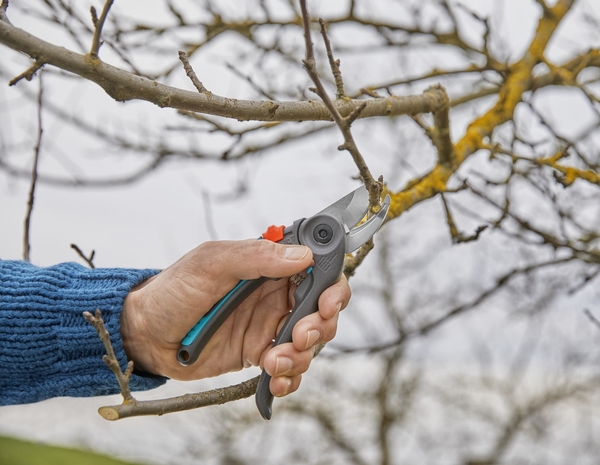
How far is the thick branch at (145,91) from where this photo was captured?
2.40 feet

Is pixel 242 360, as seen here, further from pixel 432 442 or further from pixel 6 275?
pixel 432 442

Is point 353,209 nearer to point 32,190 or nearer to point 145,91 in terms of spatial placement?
point 145,91

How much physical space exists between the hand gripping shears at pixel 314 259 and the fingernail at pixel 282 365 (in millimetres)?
28

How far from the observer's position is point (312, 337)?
1.19 metres

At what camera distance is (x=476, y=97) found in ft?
9.11

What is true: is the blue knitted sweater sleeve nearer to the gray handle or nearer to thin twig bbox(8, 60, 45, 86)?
the gray handle

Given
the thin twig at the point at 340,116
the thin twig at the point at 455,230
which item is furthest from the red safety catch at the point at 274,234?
the thin twig at the point at 455,230

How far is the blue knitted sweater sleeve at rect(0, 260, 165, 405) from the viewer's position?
1335mm

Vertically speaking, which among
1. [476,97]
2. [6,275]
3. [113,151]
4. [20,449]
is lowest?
[20,449]

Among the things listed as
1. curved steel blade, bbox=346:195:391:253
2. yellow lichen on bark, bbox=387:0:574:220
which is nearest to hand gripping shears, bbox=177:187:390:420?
curved steel blade, bbox=346:195:391:253

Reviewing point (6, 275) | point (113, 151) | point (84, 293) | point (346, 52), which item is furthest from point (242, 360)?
point (346, 52)

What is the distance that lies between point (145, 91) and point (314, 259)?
54 cm

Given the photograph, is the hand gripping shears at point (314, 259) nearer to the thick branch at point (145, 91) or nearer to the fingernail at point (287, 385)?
the fingernail at point (287, 385)

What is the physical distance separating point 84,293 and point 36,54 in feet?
2.45
